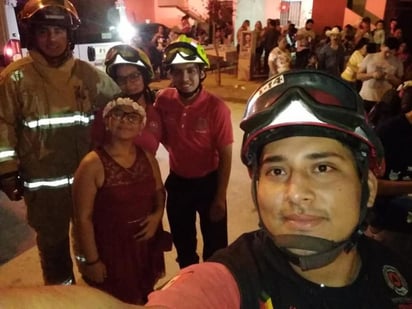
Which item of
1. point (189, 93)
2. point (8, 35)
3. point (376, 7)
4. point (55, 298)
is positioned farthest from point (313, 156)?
point (376, 7)

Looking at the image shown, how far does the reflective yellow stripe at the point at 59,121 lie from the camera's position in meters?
2.95

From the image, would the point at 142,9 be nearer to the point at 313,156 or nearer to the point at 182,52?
the point at 182,52

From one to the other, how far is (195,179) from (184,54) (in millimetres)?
928

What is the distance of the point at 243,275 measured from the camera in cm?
123

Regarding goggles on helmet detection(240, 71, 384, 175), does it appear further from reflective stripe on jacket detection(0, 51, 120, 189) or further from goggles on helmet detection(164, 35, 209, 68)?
reflective stripe on jacket detection(0, 51, 120, 189)

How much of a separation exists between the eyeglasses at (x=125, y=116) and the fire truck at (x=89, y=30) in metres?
3.79

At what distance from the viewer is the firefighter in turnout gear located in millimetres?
2922

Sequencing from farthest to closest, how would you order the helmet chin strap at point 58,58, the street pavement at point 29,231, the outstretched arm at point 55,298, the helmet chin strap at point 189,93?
the street pavement at point 29,231 → the helmet chin strap at point 189,93 → the helmet chin strap at point 58,58 → the outstretched arm at point 55,298

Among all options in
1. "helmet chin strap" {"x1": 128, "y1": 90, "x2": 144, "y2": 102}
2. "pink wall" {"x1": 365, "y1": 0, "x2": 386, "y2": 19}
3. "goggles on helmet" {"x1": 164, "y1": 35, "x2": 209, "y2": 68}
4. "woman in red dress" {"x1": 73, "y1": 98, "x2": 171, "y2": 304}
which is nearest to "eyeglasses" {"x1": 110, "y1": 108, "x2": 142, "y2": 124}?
"woman in red dress" {"x1": 73, "y1": 98, "x2": 171, "y2": 304}

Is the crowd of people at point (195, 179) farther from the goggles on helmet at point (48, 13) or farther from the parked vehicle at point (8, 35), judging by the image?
the parked vehicle at point (8, 35)

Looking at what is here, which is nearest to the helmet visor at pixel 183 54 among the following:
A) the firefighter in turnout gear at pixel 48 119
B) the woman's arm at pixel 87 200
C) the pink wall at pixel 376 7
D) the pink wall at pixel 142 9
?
the firefighter in turnout gear at pixel 48 119

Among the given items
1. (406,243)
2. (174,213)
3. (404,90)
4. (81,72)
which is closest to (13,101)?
(81,72)

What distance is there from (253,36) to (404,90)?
10.8 metres

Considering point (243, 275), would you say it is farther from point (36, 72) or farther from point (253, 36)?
point (253, 36)
